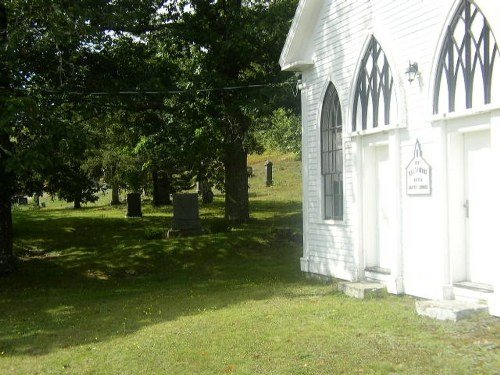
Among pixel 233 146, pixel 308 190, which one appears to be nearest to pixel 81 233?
pixel 233 146

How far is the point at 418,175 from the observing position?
912cm

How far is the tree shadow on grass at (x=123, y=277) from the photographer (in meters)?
9.64

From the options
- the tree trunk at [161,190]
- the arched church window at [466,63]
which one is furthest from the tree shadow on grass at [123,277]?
the tree trunk at [161,190]

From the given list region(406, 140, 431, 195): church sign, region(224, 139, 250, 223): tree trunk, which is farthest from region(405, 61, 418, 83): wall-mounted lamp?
region(224, 139, 250, 223): tree trunk

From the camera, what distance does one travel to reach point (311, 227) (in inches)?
494

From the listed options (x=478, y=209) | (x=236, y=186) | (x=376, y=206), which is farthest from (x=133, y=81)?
(x=478, y=209)

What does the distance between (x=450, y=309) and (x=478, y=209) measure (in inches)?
62.2

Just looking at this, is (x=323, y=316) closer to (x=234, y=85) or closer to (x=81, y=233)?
(x=234, y=85)

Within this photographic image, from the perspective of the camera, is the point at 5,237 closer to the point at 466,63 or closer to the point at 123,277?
the point at 123,277

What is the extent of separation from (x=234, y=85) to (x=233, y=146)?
2.51m

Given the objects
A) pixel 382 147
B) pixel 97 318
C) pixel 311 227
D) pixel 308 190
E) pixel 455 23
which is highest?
pixel 455 23

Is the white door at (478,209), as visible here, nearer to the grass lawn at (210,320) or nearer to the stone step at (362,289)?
the grass lawn at (210,320)

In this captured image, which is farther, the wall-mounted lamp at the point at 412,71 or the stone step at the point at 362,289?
the stone step at the point at 362,289

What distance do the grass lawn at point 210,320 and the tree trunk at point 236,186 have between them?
105 inches
